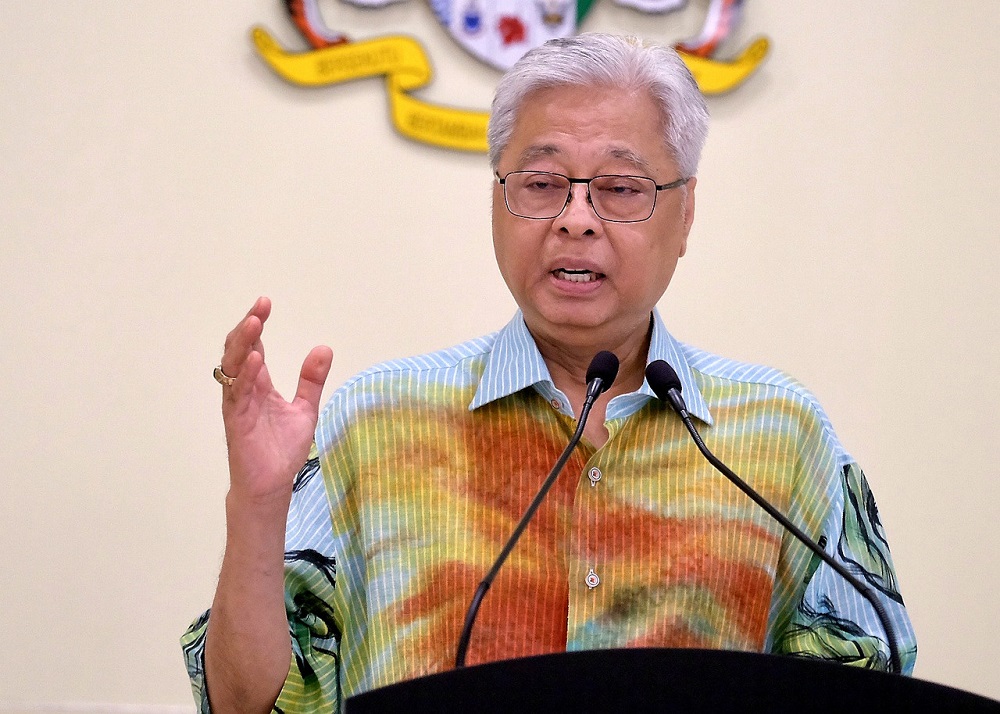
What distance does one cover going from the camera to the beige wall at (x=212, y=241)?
2.35 meters

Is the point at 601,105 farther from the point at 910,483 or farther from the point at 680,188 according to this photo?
the point at 910,483

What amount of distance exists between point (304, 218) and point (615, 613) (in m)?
1.36

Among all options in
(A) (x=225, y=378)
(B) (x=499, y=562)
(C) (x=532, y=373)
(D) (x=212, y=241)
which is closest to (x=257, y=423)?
(A) (x=225, y=378)

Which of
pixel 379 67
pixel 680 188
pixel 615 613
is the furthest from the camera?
pixel 379 67

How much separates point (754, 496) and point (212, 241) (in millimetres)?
1586

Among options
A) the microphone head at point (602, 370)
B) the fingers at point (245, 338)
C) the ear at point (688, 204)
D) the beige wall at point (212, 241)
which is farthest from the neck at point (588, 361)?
the beige wall at point (212, 241)

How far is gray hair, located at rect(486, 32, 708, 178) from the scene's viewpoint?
1.37 m

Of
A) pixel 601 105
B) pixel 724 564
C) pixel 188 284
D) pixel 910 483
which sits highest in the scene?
pixel 601 105

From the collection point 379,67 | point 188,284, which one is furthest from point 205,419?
point 379,67

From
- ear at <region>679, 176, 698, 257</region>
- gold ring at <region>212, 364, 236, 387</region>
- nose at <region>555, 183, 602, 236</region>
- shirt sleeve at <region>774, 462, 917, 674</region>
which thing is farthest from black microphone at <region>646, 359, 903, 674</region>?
gold ring at <region>212, 364, 236, 387</region>

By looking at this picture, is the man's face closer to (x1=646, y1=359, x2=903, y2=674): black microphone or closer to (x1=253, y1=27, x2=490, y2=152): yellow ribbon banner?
(x1=646, y1=359, x2=903, y2=674): black microphone

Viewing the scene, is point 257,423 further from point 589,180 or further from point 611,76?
point 611,76

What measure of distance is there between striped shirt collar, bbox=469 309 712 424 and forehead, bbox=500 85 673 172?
23 cm

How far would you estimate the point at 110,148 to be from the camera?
236 cm
